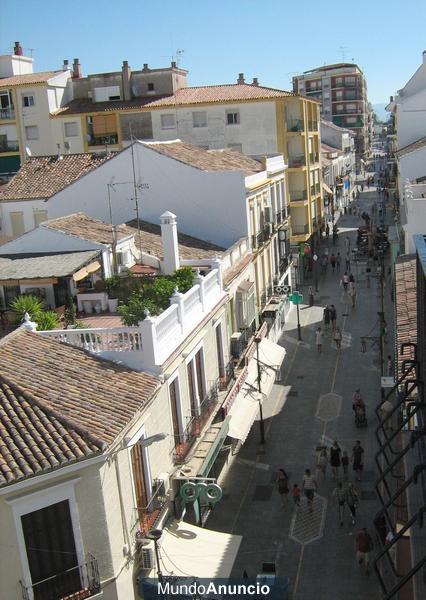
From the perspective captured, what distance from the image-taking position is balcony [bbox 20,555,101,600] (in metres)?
11.9

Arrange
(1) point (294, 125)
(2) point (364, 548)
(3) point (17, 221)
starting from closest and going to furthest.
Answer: (2) point (364, 548)
(3) point (17, 221)
(1) point (294, 125)

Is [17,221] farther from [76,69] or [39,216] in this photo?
[76,69]

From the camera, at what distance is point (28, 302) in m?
18.7

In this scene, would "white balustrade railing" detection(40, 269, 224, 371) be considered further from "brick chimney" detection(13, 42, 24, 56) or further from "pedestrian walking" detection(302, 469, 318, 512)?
"brick chimney" detection(13, 42, 24, 56)

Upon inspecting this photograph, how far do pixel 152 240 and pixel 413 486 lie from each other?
55.6 feet

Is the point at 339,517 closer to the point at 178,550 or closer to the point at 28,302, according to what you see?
the point at 178,550

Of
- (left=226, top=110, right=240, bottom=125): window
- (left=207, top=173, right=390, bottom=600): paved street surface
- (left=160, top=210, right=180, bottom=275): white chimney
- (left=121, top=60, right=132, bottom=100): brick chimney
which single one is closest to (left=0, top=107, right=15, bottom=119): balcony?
(left=121, top=60, right=132, bottom=100): brick chimney

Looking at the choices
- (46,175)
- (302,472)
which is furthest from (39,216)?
(302,472)

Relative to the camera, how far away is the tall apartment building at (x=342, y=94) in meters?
132

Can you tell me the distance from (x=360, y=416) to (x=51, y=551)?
15139mm

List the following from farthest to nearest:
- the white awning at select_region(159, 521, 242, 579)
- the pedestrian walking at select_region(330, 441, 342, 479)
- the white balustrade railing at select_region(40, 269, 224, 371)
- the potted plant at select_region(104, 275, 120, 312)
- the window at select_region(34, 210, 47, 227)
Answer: the window at select_region(34, 210, 47, 227) < the potted plant at select_region(104, 275, 120, 312) < the pedestrian walking at select_region(330, 441, 342, 479) < the white balustrade railing at select_region(40, 269, 224, 371) < the white awning at select_region(159, 521, 242, 579)

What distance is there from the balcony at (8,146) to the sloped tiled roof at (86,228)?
29.3 metres

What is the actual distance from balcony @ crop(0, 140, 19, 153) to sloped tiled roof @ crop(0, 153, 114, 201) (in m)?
14.0

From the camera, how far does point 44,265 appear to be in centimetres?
2139
